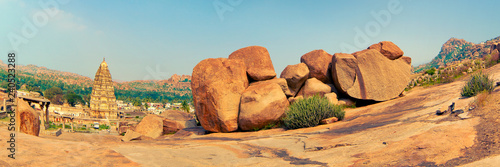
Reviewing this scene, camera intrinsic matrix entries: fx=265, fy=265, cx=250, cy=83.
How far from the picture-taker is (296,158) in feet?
18.7

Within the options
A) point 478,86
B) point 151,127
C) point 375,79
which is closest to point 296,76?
point 375,79

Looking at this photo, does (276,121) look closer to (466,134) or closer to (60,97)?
(466,134)

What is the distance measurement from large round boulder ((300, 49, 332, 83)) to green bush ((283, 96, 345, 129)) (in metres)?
3.94

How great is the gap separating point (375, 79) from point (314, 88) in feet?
10.1

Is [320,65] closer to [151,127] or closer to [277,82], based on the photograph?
[277,82]

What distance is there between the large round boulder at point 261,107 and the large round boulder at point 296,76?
191 cm

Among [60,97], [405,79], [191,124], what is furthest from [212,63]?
[60,97]

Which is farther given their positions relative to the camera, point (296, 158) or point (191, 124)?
point (191, 124)

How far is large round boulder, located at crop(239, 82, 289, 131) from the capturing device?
12016mm

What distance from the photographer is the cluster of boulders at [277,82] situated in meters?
12.4

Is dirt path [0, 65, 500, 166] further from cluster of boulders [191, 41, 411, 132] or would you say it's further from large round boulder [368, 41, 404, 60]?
large round boulder [368, 41, 404, 60]

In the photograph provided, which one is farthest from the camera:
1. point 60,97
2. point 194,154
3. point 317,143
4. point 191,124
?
point 60,97

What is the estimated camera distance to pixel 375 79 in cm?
1354

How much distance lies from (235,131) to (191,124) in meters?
7.04
